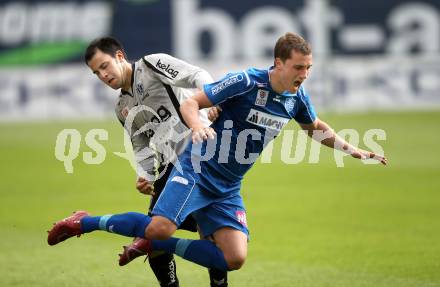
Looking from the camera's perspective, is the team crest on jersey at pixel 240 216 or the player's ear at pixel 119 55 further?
the player's ear at pixel 119 55

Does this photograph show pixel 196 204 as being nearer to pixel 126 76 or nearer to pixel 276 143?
pixel 126 76

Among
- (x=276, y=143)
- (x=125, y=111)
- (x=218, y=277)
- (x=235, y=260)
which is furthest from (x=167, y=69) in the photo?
(x=276, y=143)

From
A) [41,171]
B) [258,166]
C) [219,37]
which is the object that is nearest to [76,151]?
[41,171]

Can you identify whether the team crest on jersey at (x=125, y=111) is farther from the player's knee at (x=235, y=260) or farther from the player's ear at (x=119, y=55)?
the player's knee at (x=235, y=260)

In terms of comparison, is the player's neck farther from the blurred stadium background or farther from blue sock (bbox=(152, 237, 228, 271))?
the blurred stadium background

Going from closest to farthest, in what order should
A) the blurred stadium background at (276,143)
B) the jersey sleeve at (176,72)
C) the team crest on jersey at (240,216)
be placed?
the team crest on jersey at (240,216) → the jersey sleeve at (176,72) → the blurred stadium background at (276,143)

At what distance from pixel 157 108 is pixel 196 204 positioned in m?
1.02

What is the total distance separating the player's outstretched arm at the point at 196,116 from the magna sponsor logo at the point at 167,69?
0.57 m

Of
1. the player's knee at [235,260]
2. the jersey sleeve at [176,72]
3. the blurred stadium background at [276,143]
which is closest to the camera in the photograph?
the player's knee at [235,260]

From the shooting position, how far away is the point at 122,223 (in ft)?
24.4

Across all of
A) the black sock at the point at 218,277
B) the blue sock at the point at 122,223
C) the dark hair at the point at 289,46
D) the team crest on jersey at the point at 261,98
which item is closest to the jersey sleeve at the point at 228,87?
the team crest on jersey at the point at 261,98

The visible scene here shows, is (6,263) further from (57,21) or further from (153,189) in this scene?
(57,21)

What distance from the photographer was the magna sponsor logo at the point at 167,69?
7688mm

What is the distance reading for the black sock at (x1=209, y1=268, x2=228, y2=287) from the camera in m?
7.79
